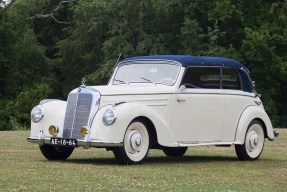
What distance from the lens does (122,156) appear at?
13.4 metres

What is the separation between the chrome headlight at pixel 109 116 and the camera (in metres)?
13.2

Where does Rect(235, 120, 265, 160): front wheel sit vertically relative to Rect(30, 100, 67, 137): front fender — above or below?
below

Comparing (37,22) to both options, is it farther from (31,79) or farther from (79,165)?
(79,165)

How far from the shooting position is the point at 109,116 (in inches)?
521

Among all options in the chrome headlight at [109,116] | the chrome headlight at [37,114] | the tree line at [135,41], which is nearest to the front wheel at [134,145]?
the chrome headlight at [109,116]

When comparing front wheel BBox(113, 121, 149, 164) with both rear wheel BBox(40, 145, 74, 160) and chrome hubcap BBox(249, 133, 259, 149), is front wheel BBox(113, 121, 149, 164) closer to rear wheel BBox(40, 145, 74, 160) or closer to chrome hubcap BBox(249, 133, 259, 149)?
rear wheel BBox(40, 145, 74, 160)

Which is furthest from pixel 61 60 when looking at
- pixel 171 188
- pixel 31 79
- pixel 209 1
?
pixel 171 188

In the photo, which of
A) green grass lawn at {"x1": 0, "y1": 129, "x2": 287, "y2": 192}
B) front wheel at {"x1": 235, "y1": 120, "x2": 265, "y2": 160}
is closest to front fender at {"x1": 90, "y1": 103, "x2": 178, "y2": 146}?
green grass lawn at {"x1": 0, "y1": 129, "x2": 287, "y2": 192}

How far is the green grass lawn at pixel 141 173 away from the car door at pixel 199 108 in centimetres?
55

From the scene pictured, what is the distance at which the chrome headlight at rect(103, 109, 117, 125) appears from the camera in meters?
13.2

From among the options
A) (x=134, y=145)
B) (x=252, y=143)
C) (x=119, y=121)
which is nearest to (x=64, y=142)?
(x=119, y=121)

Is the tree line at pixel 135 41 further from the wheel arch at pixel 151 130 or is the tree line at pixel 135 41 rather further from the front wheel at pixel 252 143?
the wheel arch at pixel 151 130

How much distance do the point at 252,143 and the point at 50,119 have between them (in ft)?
14.0

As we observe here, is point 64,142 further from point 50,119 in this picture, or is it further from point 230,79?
point 230,79
